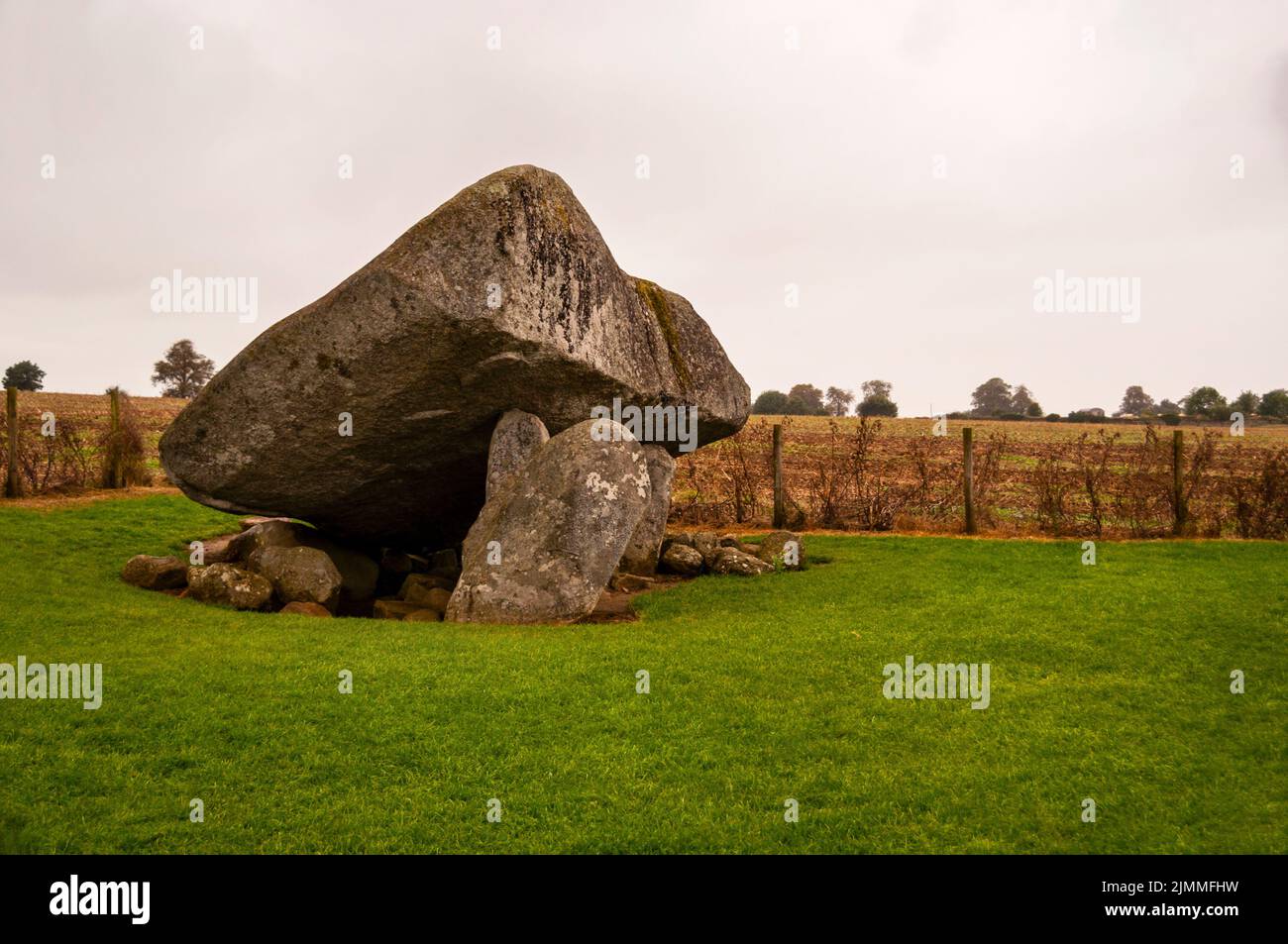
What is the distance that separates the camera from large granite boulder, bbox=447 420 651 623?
11.4 metres

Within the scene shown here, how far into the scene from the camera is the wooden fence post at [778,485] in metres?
20.8

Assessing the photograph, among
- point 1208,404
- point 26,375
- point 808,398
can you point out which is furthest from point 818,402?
point 26,375

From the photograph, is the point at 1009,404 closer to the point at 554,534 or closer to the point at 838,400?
the point at 838,400

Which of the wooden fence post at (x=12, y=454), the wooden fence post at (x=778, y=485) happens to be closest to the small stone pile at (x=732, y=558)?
the wooden fence post at (x=778, y=485)

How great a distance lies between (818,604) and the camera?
12289mm

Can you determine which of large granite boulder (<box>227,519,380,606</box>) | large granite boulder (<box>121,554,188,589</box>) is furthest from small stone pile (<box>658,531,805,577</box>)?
large granite boulder (<box>121,554,188,589</box>)

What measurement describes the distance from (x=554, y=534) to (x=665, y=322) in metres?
5.50

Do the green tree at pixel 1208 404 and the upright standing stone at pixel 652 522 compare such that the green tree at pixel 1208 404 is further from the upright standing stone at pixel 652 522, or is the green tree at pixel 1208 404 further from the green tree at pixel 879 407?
the upright standing stone at pixel 652 522

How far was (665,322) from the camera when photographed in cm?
1569

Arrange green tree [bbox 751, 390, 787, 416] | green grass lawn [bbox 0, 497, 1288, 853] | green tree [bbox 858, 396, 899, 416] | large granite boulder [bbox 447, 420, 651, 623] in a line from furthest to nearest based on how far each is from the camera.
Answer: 1. green tree [bbox 751, 390, 787, 416]
2. green tree [bbox 858, 396, 899, 416]
3. large granite boulder [bbox 447, 420, 651, 623]
4. green grass lawn [bbox 0, 497, 1288, 853]

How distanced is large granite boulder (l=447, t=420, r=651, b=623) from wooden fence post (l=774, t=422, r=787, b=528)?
355 inches

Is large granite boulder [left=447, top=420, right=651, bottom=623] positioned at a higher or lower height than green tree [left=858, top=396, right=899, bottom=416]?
lower

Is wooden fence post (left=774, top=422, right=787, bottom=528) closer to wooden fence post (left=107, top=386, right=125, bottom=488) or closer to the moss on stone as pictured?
the moss on stone

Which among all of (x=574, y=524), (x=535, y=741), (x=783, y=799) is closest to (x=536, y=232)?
(x=574, y=524)
